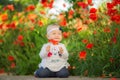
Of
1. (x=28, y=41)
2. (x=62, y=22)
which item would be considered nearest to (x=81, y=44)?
(x=62, y=22)

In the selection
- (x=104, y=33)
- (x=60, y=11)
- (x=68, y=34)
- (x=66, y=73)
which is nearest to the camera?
(x=66, y=73)

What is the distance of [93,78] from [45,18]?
2.88 metres

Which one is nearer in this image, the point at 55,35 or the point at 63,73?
the point at 63,73

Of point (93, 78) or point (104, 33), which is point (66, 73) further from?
point (104, 33)

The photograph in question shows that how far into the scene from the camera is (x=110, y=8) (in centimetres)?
731

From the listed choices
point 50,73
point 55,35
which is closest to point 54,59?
point 50,73

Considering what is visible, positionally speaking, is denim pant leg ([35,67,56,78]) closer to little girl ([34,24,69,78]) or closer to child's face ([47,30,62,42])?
little girl ([34,24,69,78])

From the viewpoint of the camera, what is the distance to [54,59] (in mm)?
7195

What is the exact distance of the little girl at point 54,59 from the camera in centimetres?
718

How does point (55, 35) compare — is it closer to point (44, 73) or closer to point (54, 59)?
point (54, 59)

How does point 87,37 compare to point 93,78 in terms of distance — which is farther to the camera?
point 87,37

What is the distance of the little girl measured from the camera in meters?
7.18

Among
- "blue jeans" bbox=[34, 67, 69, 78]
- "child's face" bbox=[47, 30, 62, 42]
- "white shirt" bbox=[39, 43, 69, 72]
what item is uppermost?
"child's face" bbox=[47, 30, 62, 42]

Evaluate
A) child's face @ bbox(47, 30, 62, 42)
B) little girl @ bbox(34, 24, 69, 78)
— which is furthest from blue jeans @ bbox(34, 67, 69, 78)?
child's face @ bbox(47, 30, 62, 42)
